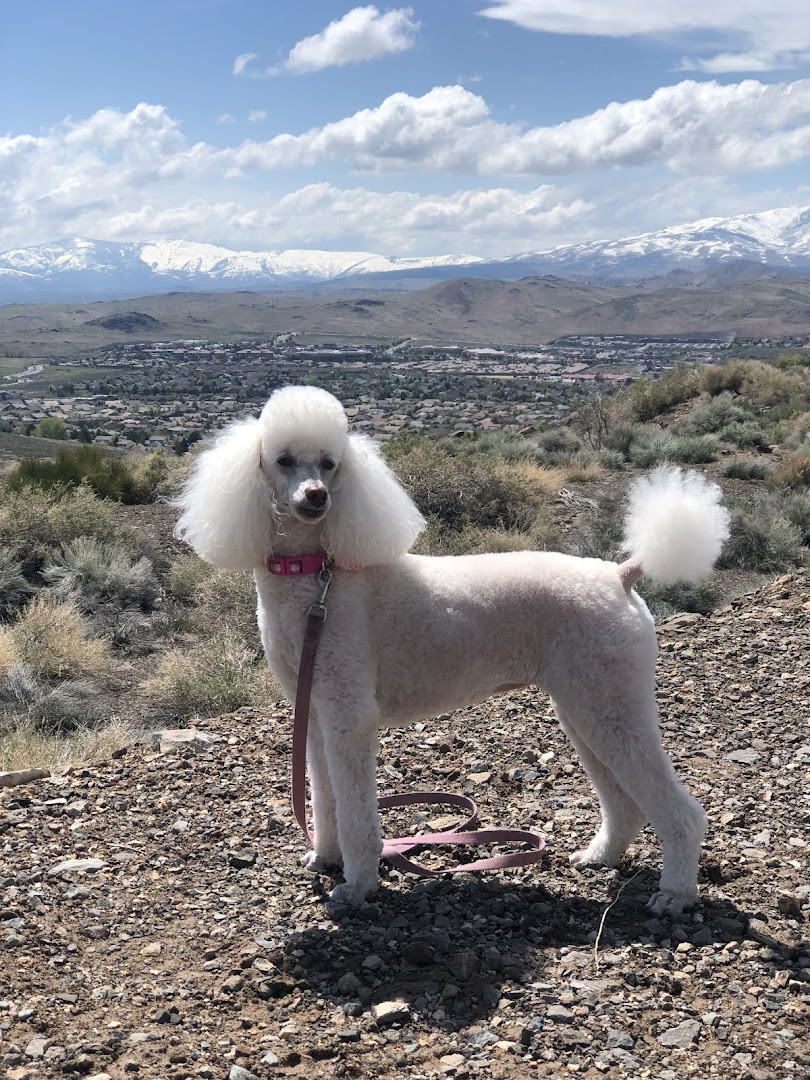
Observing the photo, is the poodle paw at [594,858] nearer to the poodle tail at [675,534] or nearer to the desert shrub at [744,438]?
the poodle tail at [675,534]

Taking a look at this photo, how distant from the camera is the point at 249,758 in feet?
19.9

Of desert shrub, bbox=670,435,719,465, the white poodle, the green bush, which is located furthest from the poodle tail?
desert shrub, bbox=670,435,719,465

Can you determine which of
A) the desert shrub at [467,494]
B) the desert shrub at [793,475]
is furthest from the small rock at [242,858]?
the desert shrub at [793,475]

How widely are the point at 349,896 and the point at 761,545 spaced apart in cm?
946

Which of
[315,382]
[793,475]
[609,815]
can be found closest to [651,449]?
[793,475]

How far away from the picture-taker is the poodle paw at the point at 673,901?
4273 millimetres

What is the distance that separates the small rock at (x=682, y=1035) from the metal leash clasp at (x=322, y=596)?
209 centimetres

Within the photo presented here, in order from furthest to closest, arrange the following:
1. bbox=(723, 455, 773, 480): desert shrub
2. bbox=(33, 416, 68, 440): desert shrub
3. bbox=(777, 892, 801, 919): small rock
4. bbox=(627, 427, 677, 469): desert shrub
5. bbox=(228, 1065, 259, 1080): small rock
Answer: bbox=(33, 416, 68, 440): desert shrub, bbox=(627, 427, 677, 469): desert shrub, bbox=(723, 455, 773, 480): desert shrub, bbox=(777, 892, 801, 919): small rock, bbox=(228, 1065, 259, 1080): small rock

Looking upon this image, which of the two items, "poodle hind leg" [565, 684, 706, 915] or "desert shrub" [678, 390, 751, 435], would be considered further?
"desert shrub" [678, 390, 751, 435]

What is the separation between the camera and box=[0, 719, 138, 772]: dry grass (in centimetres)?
636

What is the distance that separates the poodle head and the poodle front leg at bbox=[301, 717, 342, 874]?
0.89 m

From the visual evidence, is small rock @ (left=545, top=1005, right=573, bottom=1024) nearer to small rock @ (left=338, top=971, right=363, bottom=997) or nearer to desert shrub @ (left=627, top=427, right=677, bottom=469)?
small rock @ (left=338, top=971, right=363, bottom=997)

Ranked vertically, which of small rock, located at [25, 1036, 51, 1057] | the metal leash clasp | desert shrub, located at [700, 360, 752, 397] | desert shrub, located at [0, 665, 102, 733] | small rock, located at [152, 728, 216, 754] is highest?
desert shrub, located at [700, 360, 752, 397]

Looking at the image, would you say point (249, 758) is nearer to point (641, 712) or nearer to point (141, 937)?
point (141, 937)
